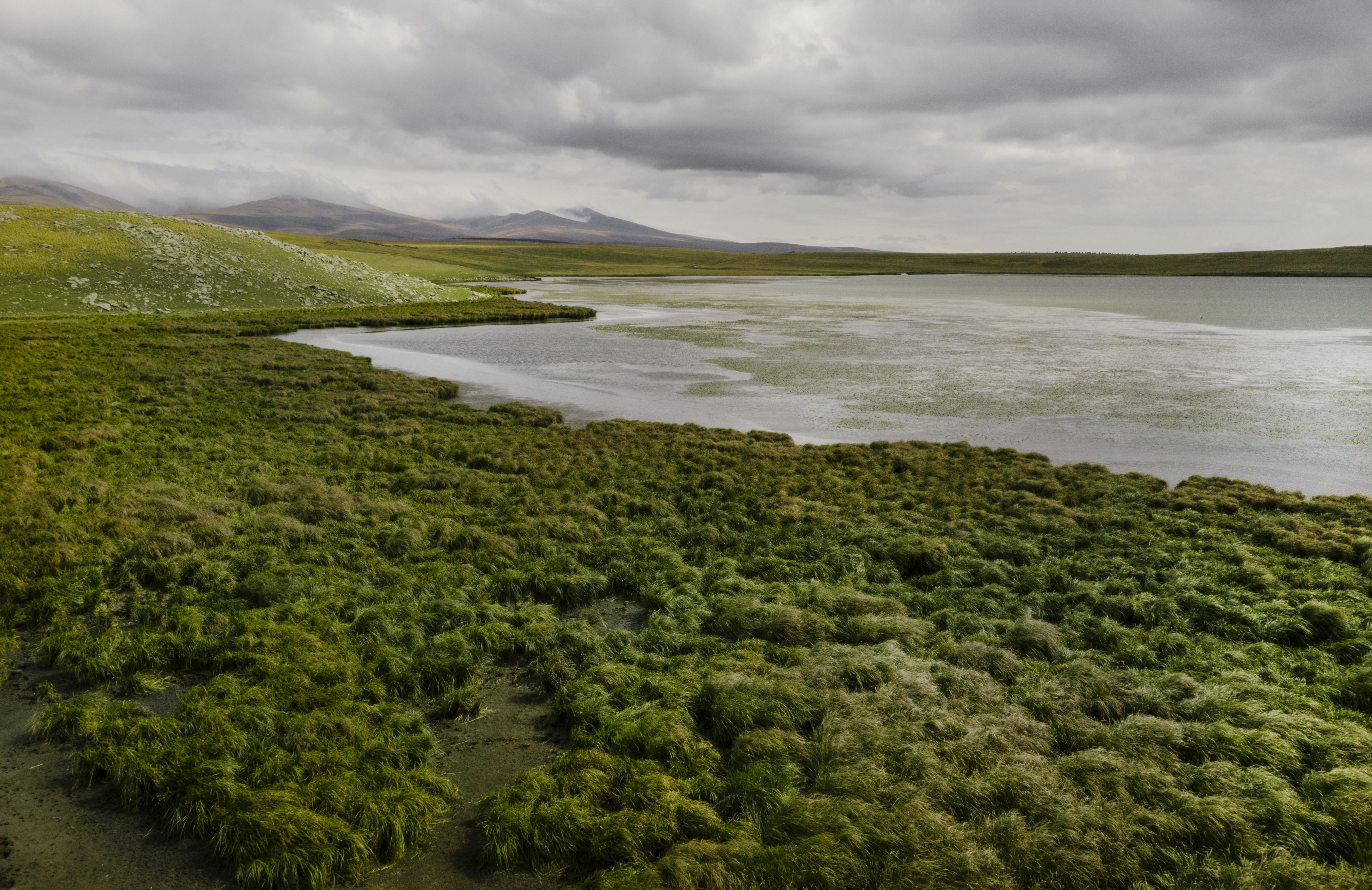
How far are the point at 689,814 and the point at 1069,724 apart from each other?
4.87m

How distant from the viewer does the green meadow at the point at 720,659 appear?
649 cm

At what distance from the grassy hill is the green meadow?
186 feet

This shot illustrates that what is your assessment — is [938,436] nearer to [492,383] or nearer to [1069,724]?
[1069,724]

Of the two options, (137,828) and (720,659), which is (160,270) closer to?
(137,828)

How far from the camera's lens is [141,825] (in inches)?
268

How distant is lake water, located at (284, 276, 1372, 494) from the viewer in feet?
79.5

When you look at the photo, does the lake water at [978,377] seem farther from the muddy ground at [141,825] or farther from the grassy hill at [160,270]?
the grassy hill at [160,270]

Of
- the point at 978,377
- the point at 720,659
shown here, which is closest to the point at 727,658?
the point at 720,659

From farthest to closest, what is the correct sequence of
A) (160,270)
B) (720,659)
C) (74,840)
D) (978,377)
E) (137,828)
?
1. (160,270)
2. (978,377)
3. (720,659)
4. (137,828)
5. (74,840)

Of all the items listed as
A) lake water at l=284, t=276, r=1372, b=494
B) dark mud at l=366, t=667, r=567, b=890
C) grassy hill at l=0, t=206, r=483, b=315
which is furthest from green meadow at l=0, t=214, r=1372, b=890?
grassy hill at l=0, t=206, r=483, b=315

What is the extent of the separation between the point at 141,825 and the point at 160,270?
275 feet

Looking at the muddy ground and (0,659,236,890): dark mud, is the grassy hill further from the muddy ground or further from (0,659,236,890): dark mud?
(0,659,236,890): dark mud

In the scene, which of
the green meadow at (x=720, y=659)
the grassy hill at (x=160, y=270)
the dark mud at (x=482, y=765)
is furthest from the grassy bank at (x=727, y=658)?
the grassy hill at (x=160, y=270)

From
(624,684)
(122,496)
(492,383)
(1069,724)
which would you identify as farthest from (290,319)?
(1069,724)
